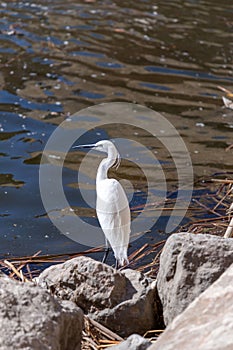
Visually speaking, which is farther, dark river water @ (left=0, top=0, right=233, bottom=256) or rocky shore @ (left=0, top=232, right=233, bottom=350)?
dark river water @ (left=0, top=0, right=233, bottom=256)

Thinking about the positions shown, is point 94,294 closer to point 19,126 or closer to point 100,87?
point 19,126

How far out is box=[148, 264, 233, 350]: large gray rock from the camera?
221 cm

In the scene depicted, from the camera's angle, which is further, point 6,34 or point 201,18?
point 201,18

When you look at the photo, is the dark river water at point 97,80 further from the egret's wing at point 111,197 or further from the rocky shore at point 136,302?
the rocky shore at point 136,302

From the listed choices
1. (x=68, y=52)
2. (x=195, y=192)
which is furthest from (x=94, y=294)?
(x=68, y=52)

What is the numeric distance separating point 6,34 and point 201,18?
9.83ft

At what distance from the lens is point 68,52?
31.5 ft

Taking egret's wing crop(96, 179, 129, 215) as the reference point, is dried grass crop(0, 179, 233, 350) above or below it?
below

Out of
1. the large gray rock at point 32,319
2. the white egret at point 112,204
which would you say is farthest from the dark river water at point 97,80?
the large gray rock at point 32,319

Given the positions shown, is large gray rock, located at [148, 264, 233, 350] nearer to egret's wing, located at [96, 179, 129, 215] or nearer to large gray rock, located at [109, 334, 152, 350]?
large gray rock, located at [109, 334, 152, 350]

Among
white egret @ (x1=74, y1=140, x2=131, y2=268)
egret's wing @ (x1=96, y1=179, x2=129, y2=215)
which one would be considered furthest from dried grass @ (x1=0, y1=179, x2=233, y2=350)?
egret's wing @ (x1=96, y1=179, x2=129, y2=215)

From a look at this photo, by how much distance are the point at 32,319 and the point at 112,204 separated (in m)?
1.40

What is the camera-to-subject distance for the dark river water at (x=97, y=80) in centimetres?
629

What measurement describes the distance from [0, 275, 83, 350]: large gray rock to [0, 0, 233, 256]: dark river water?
105 inches
